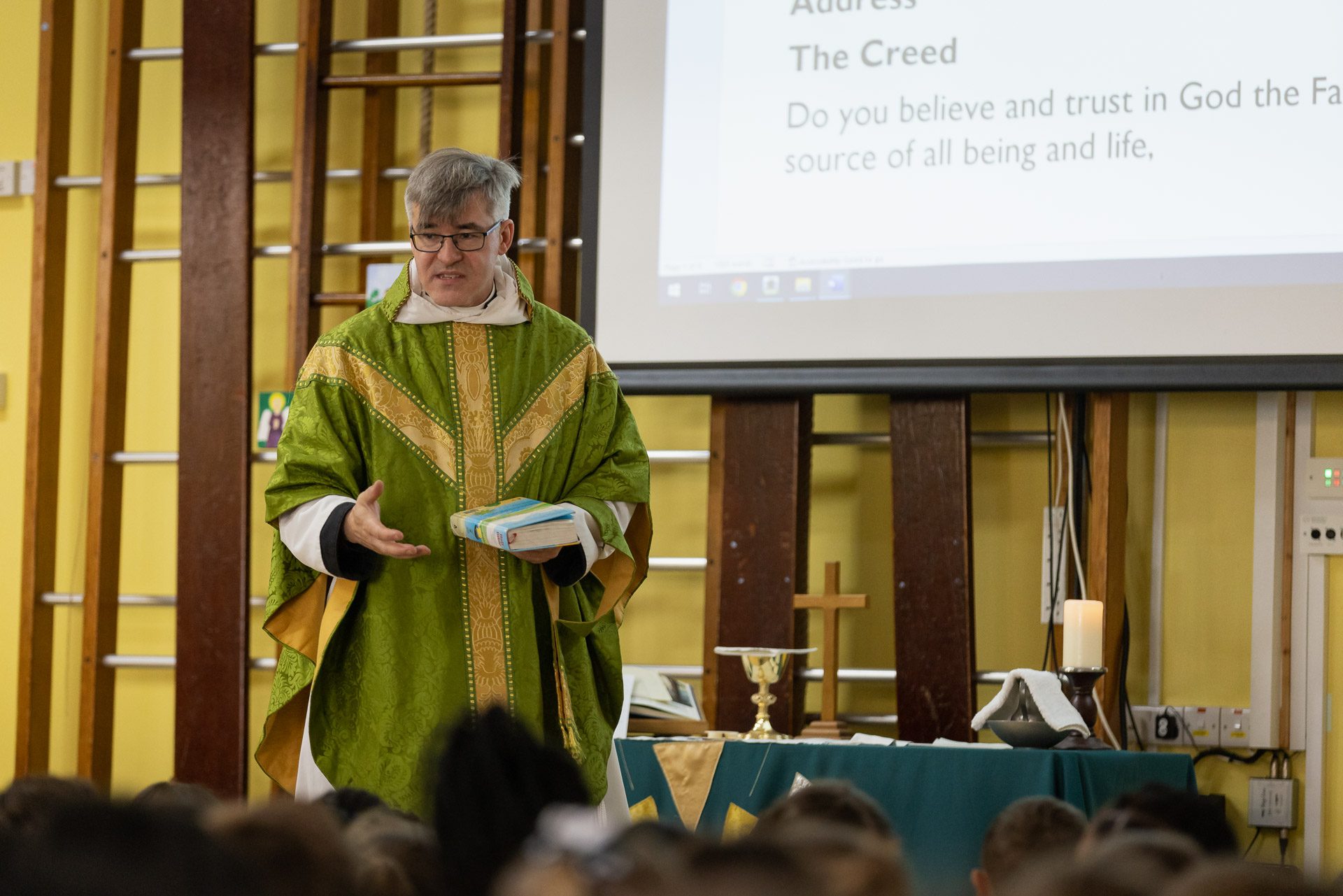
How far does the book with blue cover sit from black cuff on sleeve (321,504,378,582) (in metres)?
0.16

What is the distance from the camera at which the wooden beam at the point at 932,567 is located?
3.66m

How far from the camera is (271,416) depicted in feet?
13.9

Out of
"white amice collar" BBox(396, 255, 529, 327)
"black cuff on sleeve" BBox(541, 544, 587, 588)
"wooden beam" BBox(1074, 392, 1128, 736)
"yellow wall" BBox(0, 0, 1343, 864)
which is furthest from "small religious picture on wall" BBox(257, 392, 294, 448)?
"wooden beam" BBox(1074, 392, 1128, 736)

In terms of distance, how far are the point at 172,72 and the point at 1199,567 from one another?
323cm

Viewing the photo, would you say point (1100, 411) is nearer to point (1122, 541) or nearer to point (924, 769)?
point (1122, 541)

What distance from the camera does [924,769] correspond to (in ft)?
9.35

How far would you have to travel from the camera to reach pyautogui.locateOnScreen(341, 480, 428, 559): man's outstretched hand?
85.1 inches

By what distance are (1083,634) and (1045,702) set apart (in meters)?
0.23

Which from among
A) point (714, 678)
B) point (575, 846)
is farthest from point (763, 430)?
point (575, 846)

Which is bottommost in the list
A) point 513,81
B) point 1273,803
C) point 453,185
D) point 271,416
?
point 1273,803

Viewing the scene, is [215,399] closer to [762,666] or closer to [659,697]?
[659,697]

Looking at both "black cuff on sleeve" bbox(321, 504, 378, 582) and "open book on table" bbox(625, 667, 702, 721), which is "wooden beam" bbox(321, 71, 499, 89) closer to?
"open book on table" bbox(625, 667, 702, 721)

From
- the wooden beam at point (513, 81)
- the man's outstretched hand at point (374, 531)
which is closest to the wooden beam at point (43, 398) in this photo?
the wooden beam at point (513, 81)

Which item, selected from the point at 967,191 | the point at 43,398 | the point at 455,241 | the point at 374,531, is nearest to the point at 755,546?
the point at 967,191
